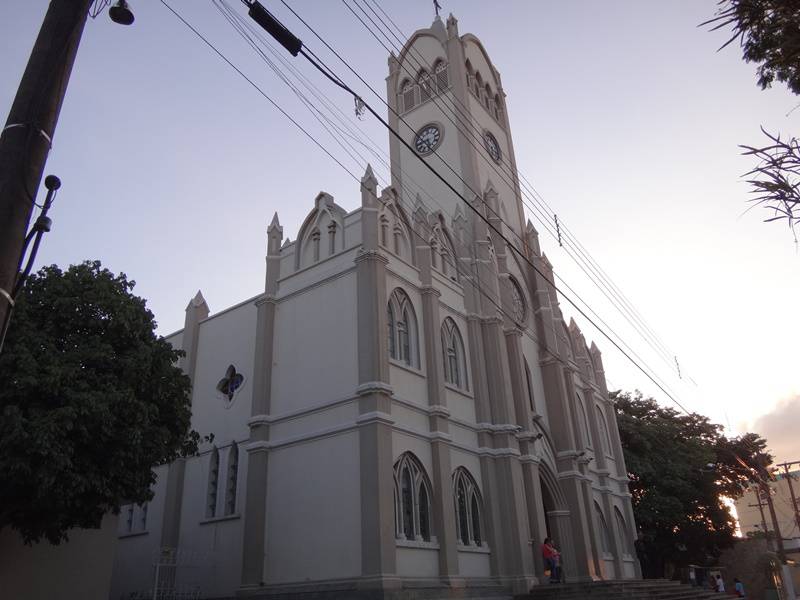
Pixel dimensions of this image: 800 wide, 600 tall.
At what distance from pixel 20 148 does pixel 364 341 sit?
13.1 m

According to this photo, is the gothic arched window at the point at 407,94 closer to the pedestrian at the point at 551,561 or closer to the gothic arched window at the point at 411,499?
the gothic arched window at the point at 411,499

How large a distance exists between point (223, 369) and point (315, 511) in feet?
26.2

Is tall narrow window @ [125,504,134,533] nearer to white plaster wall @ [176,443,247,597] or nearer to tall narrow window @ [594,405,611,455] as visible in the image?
white plaster wall @ [176,443,247,597]

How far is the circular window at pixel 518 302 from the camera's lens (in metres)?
26.5

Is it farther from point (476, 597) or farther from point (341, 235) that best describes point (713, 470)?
point (341, 235)

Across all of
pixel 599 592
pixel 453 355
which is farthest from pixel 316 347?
pixel 599 592

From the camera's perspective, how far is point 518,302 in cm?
2747

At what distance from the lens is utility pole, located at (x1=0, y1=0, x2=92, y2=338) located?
480cm

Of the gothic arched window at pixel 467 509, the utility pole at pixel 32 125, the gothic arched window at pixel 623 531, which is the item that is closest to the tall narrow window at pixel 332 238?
the gothic arched window at pixel 467 509

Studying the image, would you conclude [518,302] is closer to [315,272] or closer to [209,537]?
[315,272]

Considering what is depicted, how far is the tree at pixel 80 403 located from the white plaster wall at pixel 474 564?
842cm

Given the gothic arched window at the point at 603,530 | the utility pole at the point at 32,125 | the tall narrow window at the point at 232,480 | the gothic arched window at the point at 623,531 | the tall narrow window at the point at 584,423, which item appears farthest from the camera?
the gothic arched window at the point at 623,531

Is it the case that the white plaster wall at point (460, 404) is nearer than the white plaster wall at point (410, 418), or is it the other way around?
the white plaster wall at point (410, 418)

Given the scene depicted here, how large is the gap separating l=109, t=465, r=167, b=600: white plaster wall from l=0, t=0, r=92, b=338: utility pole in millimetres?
18845
